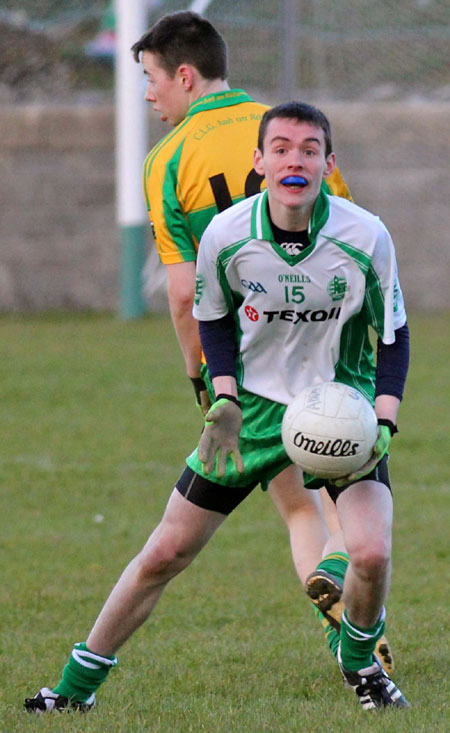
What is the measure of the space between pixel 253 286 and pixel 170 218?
1.07m

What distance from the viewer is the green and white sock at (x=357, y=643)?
4332mm

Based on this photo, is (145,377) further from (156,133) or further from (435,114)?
(435,114)

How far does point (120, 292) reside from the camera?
16.5 m

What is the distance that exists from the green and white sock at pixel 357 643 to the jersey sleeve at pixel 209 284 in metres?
1.12

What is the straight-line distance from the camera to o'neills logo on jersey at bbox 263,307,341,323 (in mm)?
4289

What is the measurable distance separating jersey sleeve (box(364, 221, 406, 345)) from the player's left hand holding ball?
0.92 feet

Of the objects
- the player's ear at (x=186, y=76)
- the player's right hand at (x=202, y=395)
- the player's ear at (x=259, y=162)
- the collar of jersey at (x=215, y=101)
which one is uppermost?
the player's ear at (x=259, y=162)

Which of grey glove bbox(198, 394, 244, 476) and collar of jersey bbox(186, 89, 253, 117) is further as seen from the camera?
collar of jersey bbox(186, 89, 253, 117)

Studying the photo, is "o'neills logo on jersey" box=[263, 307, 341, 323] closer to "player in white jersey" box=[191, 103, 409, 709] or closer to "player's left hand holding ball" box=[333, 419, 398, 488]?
"player in white jersey" box=[191, 103, 409, 709]

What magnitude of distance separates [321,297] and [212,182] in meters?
1.14

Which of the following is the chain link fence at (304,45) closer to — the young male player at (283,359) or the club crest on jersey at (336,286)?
the young male player at (283,359)

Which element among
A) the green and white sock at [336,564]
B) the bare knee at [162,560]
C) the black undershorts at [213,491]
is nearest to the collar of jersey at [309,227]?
the black undershorts at [213,491]

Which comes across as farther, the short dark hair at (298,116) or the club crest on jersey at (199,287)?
the club crest on jersey at (199,287)

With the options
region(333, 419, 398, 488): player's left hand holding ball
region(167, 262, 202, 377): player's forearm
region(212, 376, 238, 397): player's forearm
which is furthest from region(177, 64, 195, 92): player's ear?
region(333, 419, 398, 488): player's left hand holding ball
